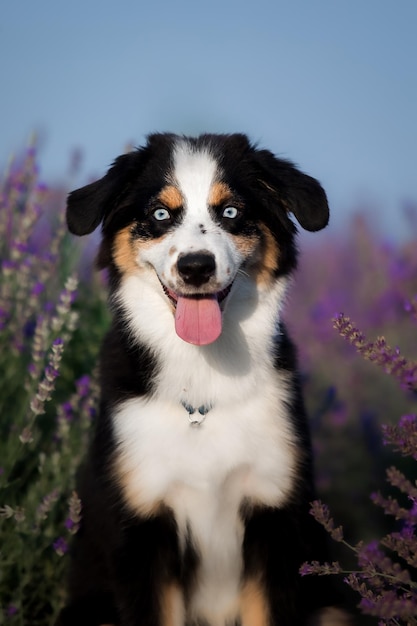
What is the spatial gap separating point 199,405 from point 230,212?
2.33 ft

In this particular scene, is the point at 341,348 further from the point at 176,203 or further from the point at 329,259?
the point at 176,203

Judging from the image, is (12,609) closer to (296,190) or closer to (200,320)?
(200,320)

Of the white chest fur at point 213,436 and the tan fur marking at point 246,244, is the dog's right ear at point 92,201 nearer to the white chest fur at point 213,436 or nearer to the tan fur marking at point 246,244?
the white chest fur at point 213,436

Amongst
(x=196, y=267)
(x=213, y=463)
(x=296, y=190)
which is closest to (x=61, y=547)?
(x=213, y=463)

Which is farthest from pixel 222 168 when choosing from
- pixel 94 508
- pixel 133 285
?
pixel 94 508

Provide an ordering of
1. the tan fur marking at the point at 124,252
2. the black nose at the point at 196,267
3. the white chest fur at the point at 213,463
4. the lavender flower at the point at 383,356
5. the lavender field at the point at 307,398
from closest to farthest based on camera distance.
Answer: the lavender flower at the point at 383,356
the lavender field at the point at 307,398
the black nose at the point at 196,267
the white chest fur at the point at 213,463
the tan fur marking at the point at 124,252

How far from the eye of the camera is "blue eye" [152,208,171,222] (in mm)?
3051

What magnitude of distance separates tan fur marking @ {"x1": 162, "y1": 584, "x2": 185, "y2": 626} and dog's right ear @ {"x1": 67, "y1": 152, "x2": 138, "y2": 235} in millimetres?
1300

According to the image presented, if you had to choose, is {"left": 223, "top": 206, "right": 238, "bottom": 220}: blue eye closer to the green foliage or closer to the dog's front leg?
the green foliage

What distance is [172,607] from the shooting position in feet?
9.79

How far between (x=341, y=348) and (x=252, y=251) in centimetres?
302

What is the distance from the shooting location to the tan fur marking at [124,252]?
312 cm

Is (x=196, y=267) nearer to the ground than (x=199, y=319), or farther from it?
farther from it

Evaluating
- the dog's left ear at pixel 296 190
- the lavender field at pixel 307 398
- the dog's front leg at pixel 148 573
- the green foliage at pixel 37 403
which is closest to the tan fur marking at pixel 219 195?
the dog's left ear at pixel 296 190
